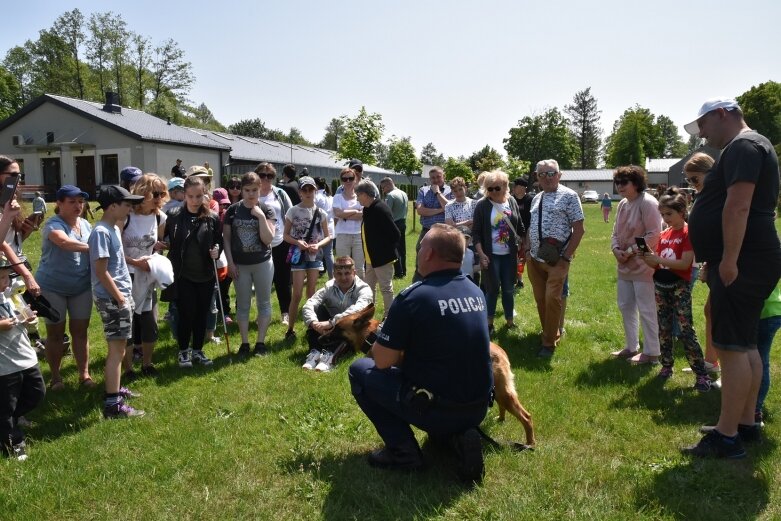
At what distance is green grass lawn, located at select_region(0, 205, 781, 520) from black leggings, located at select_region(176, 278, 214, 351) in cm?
42

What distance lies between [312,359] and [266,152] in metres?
41.6

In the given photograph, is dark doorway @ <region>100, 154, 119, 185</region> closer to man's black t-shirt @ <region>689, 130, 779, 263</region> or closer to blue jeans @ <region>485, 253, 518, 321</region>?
blue jeans @ <region>485, 253, 518, 321</region>

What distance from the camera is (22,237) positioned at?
542 cm

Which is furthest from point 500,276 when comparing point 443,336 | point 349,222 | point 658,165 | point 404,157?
point 658,165

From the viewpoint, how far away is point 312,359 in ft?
19.3

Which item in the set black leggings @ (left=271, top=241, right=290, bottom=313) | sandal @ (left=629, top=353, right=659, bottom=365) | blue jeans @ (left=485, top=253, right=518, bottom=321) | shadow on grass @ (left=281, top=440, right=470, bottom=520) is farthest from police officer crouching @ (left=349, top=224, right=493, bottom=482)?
black leggings @ (left=271, top=241, right=290, bottom=313)

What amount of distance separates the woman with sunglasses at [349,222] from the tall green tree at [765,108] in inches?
2675

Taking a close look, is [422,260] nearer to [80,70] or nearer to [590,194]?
[80,70]

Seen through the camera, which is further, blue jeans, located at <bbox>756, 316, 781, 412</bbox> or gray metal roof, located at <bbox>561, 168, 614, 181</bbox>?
gray metal roof, located at <bbox>561, 168, 614, 181</bbox>

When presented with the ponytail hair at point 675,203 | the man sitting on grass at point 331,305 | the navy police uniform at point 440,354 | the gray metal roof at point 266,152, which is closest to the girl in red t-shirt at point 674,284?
the ponytail hair at point 675,203

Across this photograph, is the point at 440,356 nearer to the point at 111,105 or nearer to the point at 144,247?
the point at 144,247

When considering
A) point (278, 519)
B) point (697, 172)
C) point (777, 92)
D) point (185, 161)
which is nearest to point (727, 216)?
point (697, 172)

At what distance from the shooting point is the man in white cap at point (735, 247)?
334cm

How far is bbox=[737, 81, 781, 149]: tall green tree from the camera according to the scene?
61.8m
